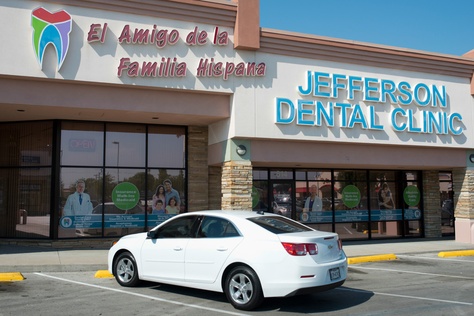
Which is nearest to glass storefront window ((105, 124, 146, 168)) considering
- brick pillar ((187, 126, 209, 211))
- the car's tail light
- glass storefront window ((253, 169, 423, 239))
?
brick pillar ((187, 126, 209, 211))

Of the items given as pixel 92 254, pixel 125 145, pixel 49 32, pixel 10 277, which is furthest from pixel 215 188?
pixel 10 277

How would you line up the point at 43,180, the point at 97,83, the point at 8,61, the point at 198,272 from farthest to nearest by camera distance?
1. the point at 43,180
2. the point at 97,83
3. the point at 8,61
4. the point at 198,272

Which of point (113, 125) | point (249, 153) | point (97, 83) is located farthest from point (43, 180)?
point (249, 153)

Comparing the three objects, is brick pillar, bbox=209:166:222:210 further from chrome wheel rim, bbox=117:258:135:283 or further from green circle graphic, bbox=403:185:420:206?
green circle graphic, bbox=403:185:420:206

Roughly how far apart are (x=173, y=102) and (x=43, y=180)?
504cm

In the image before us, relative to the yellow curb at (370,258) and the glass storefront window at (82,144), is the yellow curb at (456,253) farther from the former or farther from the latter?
the glass storefront window at (82,144)

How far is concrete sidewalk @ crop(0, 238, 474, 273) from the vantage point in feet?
38.6

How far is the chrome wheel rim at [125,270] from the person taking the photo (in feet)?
31.3

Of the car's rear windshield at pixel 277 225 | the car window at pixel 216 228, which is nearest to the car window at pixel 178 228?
the car window at pixel 216 228

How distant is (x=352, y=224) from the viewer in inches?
779

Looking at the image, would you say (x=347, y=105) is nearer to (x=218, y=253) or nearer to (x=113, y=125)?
Answer: (x=113, y=125)

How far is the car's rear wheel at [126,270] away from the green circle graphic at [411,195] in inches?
575

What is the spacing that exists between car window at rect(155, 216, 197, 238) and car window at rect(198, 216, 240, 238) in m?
0.26

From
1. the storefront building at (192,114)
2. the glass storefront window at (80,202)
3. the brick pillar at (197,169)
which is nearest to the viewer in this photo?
the storefront building at (192,114)
